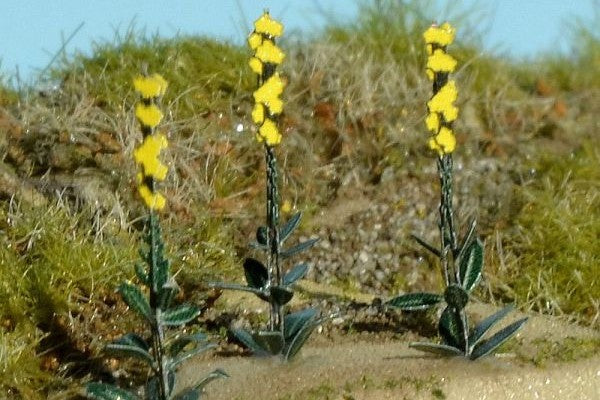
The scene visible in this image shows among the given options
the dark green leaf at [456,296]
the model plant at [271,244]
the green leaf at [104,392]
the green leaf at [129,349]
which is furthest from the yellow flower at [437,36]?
the green leaf at [104,392]

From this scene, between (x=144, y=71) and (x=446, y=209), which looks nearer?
(x=446, y=209)

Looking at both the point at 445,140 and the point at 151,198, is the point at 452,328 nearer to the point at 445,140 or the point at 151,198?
the point at 445,140

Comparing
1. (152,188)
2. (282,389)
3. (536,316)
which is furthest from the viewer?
(536,316)

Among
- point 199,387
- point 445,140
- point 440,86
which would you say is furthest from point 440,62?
point 199,387

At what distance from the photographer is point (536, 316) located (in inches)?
160

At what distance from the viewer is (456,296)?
3418 millimetres

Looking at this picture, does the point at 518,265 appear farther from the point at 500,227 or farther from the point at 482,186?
the point at 482,186

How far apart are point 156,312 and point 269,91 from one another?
704 millimetres

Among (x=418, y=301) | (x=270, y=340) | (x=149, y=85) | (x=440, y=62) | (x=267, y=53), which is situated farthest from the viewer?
A: (x=418, y=301)

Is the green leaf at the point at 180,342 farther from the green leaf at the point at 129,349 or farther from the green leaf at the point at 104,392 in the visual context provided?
the green leaf at the point at 104,392

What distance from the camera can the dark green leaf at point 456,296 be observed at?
11.2ft

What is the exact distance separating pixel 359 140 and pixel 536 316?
1.40m

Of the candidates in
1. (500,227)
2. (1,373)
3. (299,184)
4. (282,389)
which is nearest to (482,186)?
(500,227)

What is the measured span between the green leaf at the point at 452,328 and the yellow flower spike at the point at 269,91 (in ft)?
2.91
